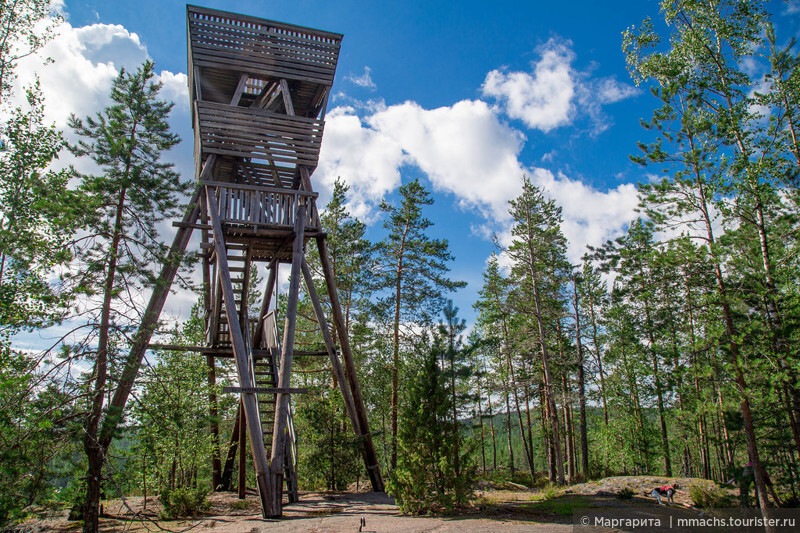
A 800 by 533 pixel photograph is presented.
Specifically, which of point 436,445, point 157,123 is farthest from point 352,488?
point 157,123

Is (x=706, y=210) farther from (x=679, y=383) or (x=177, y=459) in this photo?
(x=177, y=459)

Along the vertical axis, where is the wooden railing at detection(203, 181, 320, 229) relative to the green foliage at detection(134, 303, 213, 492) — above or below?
above

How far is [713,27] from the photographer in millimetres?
12234

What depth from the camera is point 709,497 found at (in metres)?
13.1

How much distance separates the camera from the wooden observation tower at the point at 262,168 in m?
10.0

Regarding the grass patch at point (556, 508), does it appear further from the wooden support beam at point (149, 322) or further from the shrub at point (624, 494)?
the wooden support beam at point (149, 322)

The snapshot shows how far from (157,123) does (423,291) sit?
12.8 metres

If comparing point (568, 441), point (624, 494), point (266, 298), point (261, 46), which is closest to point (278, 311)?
point (266, 298)

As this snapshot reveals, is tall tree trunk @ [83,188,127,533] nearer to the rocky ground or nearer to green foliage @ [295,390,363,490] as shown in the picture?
the rocky ground

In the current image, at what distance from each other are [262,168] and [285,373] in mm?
6110

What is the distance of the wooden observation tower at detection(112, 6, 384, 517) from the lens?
33.0ft

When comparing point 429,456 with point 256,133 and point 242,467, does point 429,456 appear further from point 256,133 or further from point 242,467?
point 256,133

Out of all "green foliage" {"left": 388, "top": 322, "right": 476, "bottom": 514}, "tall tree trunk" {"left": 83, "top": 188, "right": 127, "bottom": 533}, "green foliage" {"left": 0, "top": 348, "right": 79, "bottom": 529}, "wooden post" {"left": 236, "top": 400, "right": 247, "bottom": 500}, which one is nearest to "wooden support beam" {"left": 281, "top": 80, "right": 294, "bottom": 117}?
"tall tree trunk" {"left": 83, "top": 188, "right": 127, "bottom": 533}

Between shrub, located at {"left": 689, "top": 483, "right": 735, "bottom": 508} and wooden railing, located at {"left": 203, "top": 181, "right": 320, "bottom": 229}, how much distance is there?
43.1 feet
